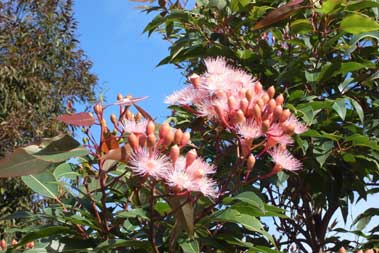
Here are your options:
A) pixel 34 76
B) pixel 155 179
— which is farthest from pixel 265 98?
pixel 34 76

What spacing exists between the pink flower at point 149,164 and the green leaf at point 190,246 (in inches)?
6.8

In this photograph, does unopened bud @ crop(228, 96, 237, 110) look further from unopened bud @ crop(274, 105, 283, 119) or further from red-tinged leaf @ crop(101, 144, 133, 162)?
red-tinged leaf @ crop(101, 144, 133, 162)

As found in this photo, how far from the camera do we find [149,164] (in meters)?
0.89

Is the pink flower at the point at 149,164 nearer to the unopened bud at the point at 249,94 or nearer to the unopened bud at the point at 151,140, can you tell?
the unopened bud at the point at 151,140

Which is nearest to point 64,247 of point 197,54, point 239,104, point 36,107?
point 239,104

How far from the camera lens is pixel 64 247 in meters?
1.08

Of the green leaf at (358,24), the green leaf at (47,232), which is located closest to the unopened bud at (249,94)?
the green leaf at (47,232)

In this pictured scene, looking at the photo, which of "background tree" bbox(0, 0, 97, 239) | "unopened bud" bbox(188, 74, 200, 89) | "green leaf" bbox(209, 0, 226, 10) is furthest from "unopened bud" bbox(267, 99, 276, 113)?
"background tree" bbox(0, 0, 97, 239)

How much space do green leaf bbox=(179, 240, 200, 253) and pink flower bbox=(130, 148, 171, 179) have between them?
17 centimetres

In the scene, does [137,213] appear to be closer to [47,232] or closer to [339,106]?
[47,232]

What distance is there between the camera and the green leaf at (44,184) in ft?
4.01

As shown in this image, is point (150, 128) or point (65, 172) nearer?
point (150, 128)

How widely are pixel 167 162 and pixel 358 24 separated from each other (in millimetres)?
775

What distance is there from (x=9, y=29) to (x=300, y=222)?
29.7 ft
